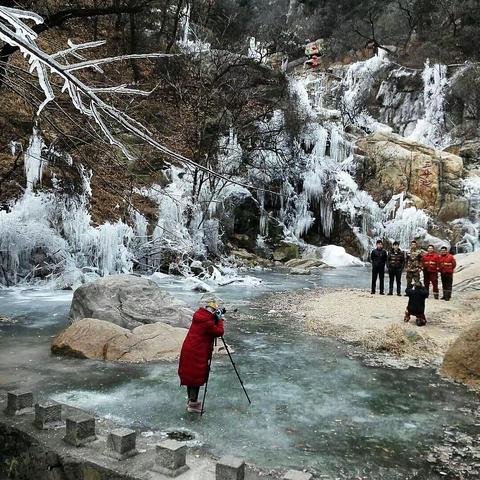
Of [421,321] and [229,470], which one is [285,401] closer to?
[229,470]

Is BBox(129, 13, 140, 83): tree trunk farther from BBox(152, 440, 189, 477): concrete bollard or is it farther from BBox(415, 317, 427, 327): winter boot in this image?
BBox(152, 440, 189, 477): concrete bollard

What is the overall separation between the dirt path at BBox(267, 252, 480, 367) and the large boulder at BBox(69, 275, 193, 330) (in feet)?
8.51

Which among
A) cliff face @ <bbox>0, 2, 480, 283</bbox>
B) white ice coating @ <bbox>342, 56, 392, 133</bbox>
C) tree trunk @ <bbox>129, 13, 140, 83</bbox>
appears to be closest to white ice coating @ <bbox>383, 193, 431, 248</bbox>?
cliff face @ <bbox>0, 2, 480, 283</bbox>

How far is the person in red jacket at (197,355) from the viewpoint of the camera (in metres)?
5.06

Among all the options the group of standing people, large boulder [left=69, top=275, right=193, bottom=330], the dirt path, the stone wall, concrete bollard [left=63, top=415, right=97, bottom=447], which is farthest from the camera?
the group of standing people

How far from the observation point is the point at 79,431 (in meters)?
3.62

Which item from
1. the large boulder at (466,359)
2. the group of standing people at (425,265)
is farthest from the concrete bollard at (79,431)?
the group of standing people at (425,265)

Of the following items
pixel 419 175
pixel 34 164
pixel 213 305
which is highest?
pixel 419 175

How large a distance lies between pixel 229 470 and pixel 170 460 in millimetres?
440

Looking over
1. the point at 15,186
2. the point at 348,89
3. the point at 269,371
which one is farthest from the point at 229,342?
the point at 348,89

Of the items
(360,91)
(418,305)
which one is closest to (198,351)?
(418,305)

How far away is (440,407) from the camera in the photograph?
5.40m

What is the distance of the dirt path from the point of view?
775 centimetres

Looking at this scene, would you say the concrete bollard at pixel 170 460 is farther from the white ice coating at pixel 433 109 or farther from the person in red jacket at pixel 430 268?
the white ice coating at pixel 433 109
